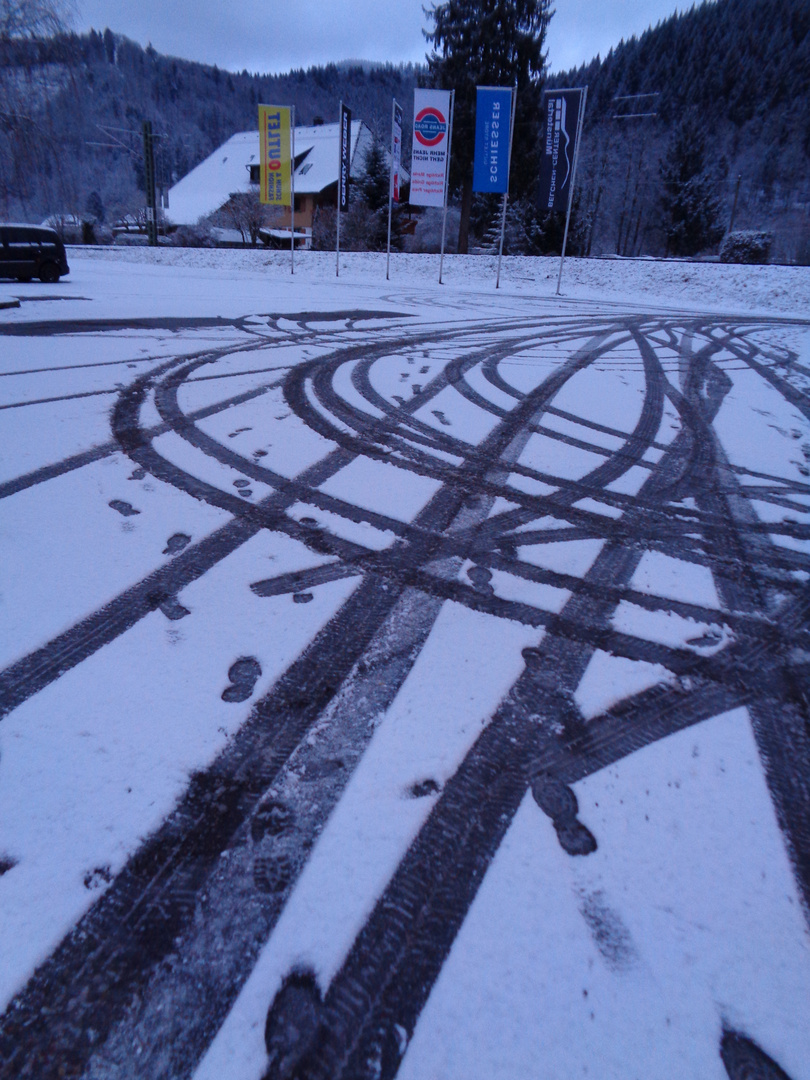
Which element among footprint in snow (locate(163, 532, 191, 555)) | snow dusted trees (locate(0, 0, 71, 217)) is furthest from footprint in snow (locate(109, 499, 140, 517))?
snow dusted trees (locate(0, 0, 71, 217))

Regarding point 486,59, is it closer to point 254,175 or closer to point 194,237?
point 194,237

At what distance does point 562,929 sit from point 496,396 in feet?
16.8

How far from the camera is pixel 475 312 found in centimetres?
1333

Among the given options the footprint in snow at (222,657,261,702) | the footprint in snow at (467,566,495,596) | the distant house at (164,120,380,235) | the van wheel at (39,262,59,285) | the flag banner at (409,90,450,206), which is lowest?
the footprint in snow at (222,657,261,702)

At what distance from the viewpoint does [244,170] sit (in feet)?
176

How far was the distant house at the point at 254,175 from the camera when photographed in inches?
1812

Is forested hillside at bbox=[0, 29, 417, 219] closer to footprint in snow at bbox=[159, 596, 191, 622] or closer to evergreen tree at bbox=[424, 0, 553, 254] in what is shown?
evergreen tree at bbox=[424, 0, 553, 254]

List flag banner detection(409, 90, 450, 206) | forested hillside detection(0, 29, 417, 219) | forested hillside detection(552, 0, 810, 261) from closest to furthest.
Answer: flag banner detection(409, 90, 450, 206)
forested hillside detection(552, 0, 810, 261)
forested hillside detection(0, 29, 417, 219)

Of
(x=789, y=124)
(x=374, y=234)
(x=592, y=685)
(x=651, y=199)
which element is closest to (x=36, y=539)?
(x=592, y=685)

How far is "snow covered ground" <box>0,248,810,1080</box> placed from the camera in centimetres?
126

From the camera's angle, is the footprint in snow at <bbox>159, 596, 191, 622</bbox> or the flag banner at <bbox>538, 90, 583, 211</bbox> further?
the flag banner at <bbox>538, 90, 583, 211</bbox>

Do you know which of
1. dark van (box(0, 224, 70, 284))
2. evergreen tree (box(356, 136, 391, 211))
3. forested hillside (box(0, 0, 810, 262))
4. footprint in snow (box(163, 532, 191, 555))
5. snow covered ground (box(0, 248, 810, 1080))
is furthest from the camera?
forested hillside (box(0, 0, 810, 262))

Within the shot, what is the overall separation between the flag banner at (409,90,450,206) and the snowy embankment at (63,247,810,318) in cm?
306

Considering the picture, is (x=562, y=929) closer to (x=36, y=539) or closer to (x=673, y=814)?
(x=673, y=814)
